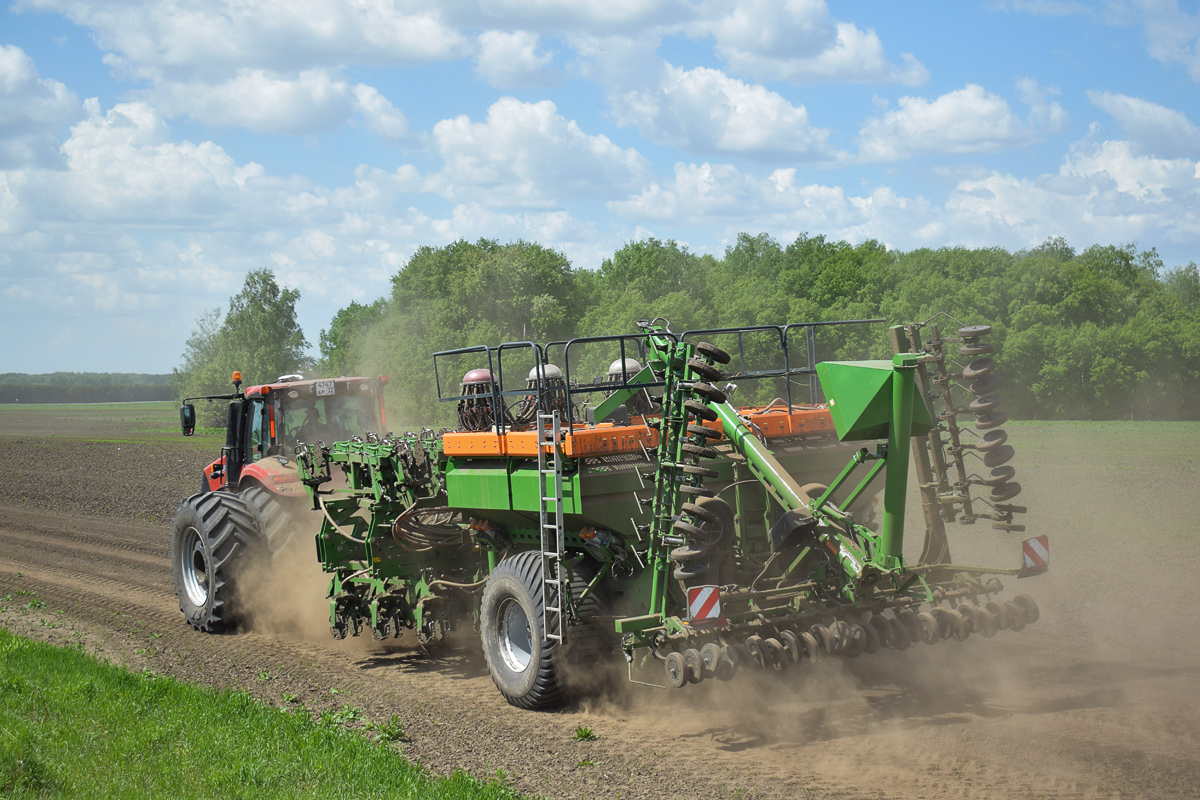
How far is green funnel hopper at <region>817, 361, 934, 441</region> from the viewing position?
22.4ft

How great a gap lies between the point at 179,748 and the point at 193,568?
5.53 meters

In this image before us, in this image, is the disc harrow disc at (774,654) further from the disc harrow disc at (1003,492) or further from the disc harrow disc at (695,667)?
the disc harrow disc at (1003,492)

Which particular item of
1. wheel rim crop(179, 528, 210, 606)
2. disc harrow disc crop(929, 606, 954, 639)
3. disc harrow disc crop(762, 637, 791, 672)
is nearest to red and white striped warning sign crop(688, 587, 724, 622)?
disc harrow disc crop(762, 637, 791, 672)

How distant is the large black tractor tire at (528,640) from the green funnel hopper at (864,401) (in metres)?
2.18

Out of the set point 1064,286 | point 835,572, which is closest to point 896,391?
point 835,572

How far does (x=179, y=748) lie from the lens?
22.5 feet

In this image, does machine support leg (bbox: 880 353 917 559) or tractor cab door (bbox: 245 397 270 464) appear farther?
tractor cab door (bbox: 245 397 270 464)

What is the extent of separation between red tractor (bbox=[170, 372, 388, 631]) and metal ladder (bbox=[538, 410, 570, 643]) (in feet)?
14.6

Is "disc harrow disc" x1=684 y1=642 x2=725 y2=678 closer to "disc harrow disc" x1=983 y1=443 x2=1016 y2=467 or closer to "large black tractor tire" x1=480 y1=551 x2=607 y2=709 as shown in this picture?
"large black tractor tire" x1=480 y1=551 x2=607 y2=709

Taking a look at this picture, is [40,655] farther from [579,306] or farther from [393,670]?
[579,306]

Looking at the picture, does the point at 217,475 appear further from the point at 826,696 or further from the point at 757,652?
the point at 757,652

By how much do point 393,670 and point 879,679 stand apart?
419cm

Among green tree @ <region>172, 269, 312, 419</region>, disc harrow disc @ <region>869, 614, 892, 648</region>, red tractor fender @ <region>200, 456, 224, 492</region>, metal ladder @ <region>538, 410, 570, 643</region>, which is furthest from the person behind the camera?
green tree @ <region>172, 269, 312, 419</region>

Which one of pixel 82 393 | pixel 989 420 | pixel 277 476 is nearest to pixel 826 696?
pixel 989 420
